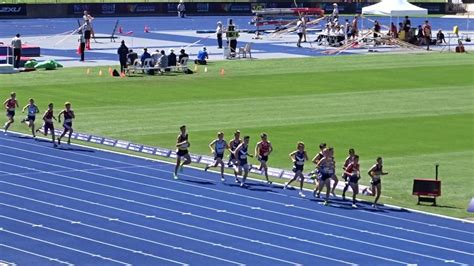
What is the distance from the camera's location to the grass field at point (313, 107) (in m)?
37.5

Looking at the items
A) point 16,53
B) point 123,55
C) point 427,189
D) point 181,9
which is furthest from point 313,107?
point 181,9

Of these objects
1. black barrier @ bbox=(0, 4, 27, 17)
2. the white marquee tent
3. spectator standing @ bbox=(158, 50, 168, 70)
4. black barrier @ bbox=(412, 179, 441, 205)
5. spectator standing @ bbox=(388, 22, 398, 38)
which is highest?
the white marquee tent

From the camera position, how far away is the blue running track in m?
25.3

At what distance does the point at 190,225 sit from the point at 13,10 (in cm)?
6599

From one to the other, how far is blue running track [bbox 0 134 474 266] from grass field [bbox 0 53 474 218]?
2.78 m

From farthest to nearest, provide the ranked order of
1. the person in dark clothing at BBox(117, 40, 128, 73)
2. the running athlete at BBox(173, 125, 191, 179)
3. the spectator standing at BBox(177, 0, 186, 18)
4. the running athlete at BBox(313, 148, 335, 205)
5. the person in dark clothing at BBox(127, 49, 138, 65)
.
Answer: the spectator standing at BBox(177, 0, 186, 18)
the person in dark clothing at BBox(127, 49, 138, 65)
the person in dark clothing at BBox(117, 40, 128, 73)
the running athlete at BBox(173, 125, 191, 179)
the running athlete at BBox(313, 148, 335, 205)

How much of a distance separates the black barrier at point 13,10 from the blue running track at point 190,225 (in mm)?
57094

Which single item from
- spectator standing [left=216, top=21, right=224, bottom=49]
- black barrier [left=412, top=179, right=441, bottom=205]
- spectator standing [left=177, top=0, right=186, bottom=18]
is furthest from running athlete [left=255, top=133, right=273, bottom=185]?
spectator standing [left=177, top=0, right=186, bottom=18]

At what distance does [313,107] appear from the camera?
48.3m

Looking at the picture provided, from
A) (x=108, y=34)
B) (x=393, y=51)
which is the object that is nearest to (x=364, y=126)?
(x=393, y=51)

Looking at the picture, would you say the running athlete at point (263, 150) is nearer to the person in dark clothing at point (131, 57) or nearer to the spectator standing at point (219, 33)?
the person in dark clothing at point (131, 57)

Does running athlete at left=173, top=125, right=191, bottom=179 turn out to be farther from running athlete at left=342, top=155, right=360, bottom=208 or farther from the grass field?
running athlete at left=342, top=155, right=360, bottom=208

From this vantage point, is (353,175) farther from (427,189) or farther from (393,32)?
(393,32)

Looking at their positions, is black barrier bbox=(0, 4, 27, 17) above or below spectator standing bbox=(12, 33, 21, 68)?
above
